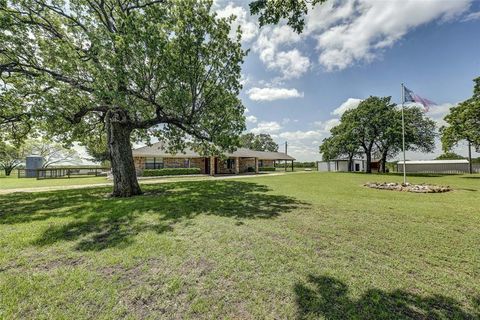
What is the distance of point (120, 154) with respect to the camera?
1062cm

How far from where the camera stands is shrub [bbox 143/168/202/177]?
22.1 metres

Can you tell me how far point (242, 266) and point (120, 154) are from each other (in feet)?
31.1

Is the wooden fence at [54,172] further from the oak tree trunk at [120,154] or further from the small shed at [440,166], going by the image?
the small shed at [440,166]

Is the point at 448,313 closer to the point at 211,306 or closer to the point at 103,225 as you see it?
the point at 211,306

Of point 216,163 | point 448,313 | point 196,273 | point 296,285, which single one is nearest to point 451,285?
point 448,313

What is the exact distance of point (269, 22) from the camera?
4.88 meters

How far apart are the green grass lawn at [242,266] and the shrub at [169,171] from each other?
15.8 metres

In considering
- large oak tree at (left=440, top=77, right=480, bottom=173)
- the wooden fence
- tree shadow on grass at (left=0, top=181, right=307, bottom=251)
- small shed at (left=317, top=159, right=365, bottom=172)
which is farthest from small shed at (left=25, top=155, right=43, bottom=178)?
large oak tree at (left=440, top=77, right=480, bottom=173)

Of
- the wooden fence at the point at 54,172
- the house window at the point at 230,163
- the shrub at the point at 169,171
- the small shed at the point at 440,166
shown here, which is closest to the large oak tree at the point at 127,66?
the shrub at the point at 169,171

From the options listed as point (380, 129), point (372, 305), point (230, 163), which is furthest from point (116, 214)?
point (380, 129)

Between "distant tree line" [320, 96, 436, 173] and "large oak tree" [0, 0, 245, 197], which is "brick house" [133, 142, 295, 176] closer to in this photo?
"large oak tree" [0, 0, 245, 197]

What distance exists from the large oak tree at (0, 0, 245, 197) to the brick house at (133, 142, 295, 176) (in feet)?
28.2

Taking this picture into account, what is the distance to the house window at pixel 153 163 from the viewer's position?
78.3ft

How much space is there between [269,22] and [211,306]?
5477mm
